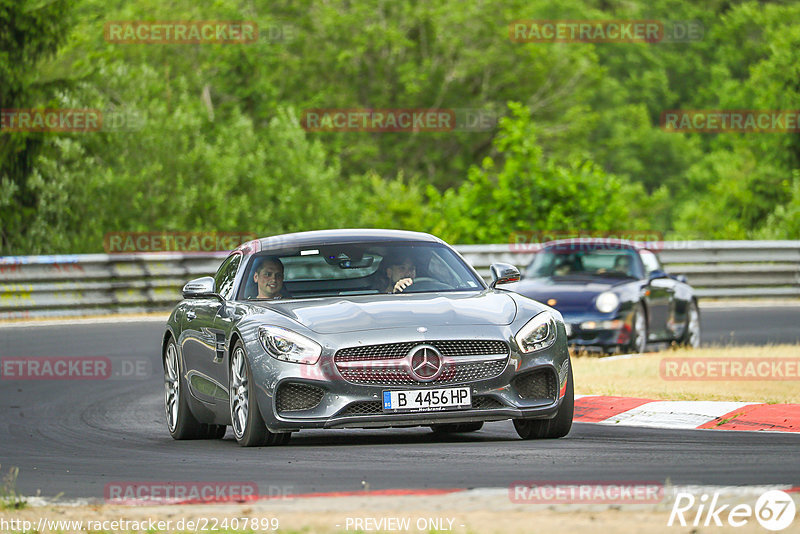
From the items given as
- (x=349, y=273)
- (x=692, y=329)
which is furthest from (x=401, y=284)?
(x=692, y=329)

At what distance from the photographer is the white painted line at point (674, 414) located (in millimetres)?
10443

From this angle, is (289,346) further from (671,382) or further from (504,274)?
(671,382)

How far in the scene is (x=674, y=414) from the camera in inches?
424

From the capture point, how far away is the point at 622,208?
1328 inches

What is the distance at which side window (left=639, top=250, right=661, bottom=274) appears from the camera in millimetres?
18797

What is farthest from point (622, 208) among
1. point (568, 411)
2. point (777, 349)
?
point (568, 411)

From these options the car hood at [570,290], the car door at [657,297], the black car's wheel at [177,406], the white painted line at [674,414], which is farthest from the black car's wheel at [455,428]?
the car door at [657,297]

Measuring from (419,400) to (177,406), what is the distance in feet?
8.67

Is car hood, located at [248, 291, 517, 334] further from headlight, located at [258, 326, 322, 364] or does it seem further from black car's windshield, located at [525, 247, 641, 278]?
black car's windshield, located at [525, 247, 641, 278]

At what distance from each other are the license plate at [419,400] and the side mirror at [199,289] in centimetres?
188

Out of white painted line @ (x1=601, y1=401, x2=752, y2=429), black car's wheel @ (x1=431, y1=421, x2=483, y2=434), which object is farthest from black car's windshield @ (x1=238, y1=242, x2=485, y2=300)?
white painted line @ (x1=601, y1=401, x2=752, y2=429)

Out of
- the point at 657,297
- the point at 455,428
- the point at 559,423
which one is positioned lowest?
the point at 657,297

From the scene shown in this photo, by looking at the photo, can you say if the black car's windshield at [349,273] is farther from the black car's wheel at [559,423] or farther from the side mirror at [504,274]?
the black car's wheel at [559,423]

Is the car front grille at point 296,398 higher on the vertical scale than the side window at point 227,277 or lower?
lower
